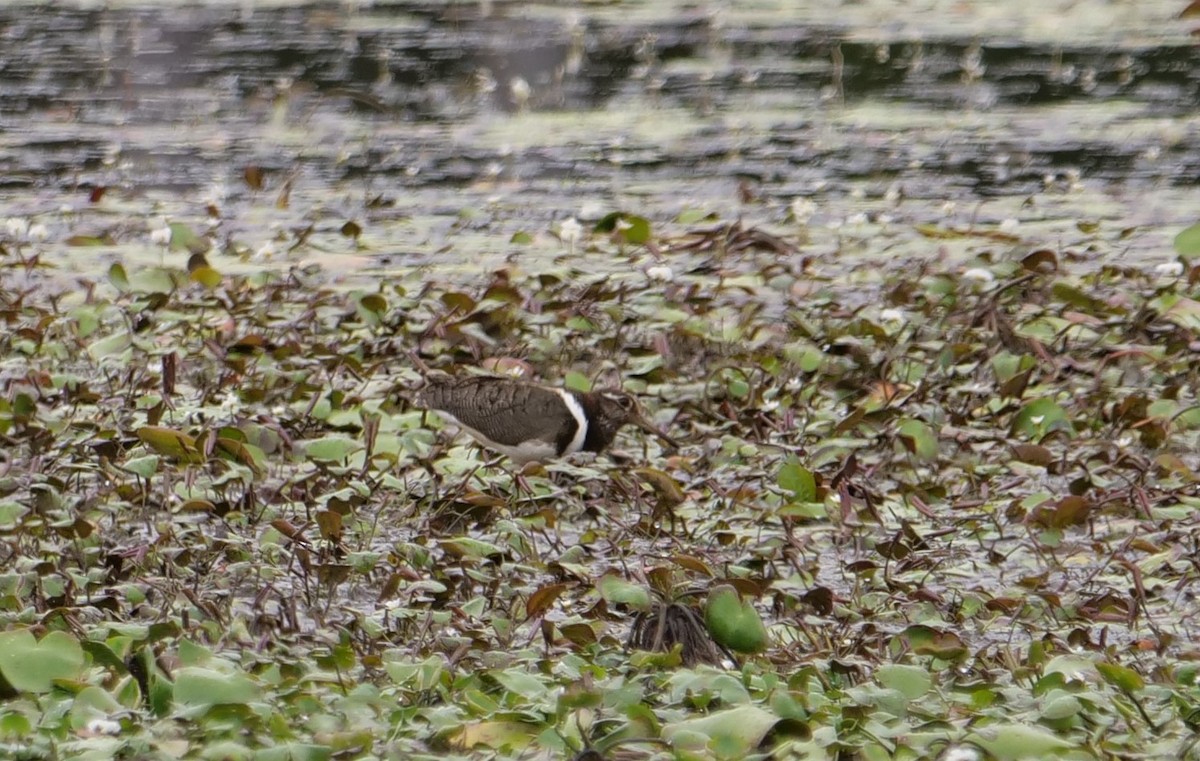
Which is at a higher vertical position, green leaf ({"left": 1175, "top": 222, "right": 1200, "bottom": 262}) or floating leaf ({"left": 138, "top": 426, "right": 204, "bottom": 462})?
green leaf ({"left": 1175, "top": 222, "right": 1200, "bottom": 262})

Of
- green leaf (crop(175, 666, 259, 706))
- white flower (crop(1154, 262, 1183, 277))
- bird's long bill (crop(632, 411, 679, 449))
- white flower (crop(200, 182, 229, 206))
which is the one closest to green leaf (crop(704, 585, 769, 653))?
green leaf (crop(175, 666, 259, 706))

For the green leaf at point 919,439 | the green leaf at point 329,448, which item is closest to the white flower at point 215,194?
the green leaf at point 329,448

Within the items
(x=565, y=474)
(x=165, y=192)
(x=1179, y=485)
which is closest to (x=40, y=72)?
(x=165, y=192)

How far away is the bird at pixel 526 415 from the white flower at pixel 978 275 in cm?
165

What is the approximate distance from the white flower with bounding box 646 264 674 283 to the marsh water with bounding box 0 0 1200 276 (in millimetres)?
714

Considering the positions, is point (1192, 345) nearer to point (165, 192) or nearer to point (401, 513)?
point (401, 513)

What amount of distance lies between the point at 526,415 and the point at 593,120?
5.49 meters

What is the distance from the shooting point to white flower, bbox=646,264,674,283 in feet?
21.3

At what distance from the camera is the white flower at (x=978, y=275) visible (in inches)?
246

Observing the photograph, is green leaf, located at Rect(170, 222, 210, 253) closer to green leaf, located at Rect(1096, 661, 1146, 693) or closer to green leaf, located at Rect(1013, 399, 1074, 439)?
green leaf, located at Rect(1013, 399, 1074, 439)

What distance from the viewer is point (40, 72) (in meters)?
11.8

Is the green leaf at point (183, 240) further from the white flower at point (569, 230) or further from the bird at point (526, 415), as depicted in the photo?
the bird at point (526, 415)

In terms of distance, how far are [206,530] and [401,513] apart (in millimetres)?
455

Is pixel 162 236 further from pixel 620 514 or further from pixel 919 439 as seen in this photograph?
pixel 919 439
